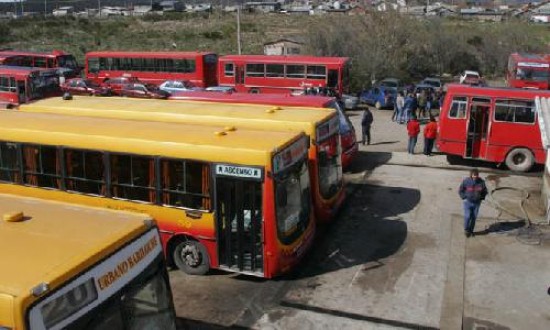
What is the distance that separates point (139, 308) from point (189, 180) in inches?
212

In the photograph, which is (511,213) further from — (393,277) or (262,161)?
(262,161)

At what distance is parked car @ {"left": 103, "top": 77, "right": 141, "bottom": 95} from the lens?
33.8 m

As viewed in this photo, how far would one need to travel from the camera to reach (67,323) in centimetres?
455

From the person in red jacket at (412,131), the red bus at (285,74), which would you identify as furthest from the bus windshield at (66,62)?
the person in red jacket at (412,131)

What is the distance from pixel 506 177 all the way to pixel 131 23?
263ft

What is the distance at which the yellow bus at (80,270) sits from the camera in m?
4.39

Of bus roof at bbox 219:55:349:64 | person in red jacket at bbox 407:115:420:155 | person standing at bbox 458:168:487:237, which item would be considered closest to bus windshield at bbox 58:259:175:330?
person standing at bbox 458:168:487:237

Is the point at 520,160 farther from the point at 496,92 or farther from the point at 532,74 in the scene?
the point at 532,74

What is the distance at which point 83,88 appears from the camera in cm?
3369

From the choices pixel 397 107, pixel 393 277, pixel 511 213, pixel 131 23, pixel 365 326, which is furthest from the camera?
pixel 131 23

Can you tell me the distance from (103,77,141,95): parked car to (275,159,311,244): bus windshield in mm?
24592

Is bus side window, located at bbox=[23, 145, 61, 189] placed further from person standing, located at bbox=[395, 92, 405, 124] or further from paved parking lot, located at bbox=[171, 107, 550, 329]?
person standing, located at bbox=[395, 92, 405, 124]

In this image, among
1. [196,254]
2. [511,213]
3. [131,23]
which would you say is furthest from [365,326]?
[131,23]

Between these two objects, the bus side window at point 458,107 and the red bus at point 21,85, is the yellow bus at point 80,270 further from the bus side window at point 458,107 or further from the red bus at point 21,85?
the red bus at point 21,85
